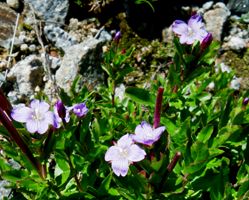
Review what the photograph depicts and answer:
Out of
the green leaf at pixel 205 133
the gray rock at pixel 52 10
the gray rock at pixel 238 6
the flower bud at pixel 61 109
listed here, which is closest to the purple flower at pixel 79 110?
the flower bud at pixel 61 109

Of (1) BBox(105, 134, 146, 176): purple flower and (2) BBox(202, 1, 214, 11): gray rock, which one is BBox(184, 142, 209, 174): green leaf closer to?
(1) BBox(105, 134, 146, 176): purple flower

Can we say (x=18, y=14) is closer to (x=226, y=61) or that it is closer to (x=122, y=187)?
(x=226, y=61)

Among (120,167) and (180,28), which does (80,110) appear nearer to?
(120,167)

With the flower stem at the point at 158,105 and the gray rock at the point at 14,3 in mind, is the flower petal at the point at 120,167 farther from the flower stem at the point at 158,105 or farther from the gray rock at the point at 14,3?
the gray rock at the point at 14,3

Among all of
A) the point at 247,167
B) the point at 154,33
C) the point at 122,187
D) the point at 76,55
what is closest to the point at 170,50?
the point at 154,33

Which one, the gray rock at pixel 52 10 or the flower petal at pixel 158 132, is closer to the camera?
the flower petal at pixel 158 132

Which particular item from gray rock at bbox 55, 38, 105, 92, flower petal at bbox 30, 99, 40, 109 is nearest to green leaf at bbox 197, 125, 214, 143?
flower petal at bbox 30, 99, 40, 109

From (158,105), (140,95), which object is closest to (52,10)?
(140,95)
